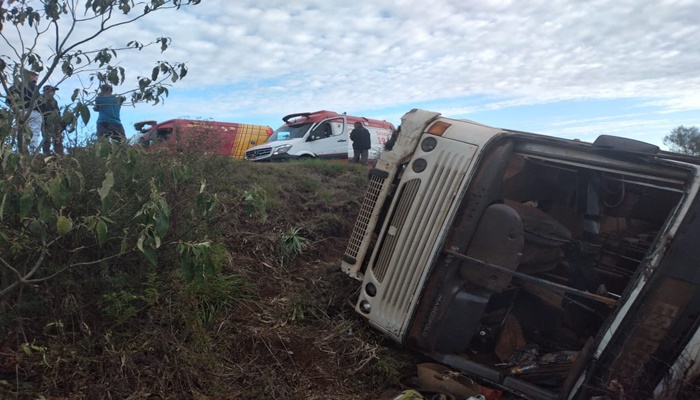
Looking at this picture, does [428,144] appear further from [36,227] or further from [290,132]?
[290,132]

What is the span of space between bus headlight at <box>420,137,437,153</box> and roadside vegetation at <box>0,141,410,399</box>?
126cm

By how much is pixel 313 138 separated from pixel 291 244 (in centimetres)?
1129

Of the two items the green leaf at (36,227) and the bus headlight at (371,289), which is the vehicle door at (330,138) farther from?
the green leaf at (36,227)

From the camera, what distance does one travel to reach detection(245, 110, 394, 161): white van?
1580 cm

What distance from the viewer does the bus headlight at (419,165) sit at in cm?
409

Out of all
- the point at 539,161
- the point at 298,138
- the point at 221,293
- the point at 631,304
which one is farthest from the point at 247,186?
the point at 298,138

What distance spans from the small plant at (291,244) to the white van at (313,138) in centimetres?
1009

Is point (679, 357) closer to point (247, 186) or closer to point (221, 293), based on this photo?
point (221, 293)

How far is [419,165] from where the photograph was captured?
4.12 meters

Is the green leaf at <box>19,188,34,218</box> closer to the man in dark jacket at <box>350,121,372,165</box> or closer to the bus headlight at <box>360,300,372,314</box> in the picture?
the bus headlight at <box>360,300,372,314</box>

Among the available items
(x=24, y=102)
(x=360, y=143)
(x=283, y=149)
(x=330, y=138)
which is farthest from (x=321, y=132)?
(x=24, y=102)

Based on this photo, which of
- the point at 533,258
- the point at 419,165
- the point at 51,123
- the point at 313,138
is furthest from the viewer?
the point at 313,138

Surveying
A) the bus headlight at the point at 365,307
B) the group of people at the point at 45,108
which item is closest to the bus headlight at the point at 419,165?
the bus headlight at the point at 365,307

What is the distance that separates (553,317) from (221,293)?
2494 millimetres
